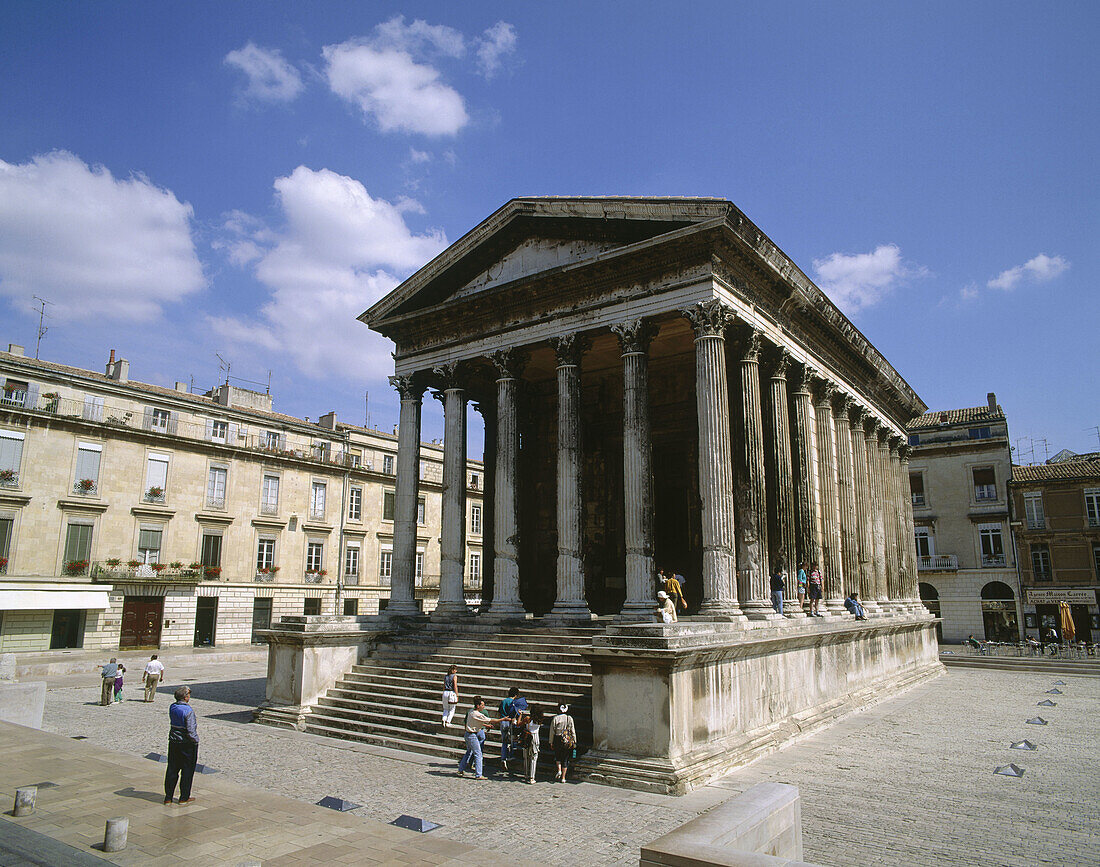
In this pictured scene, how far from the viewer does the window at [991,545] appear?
39781mm

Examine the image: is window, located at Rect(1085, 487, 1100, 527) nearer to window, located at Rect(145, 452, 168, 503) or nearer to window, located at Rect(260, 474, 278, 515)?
window, located at Rect(260, 474, 278, 515)

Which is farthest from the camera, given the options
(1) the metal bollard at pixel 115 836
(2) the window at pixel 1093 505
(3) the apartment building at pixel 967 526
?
(3) the apartment building at pixel 967 526

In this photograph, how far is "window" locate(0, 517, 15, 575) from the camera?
2819 centimetres

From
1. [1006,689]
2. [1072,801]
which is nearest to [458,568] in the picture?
[1072,801]

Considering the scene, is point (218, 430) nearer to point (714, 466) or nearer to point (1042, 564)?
point (714, 466)

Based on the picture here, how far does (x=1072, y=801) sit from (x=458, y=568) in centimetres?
1315

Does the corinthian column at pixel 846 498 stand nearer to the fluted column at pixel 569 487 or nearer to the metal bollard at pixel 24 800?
the fluted column at pixel 569 487

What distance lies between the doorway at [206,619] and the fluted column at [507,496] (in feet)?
72.3

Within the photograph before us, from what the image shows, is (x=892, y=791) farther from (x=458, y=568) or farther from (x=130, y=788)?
(x=458, y=568)

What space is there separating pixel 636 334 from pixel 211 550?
2672cm

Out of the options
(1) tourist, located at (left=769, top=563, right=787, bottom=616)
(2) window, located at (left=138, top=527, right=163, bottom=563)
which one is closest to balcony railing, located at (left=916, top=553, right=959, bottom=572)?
(1) tourist, located at (left=769, top=563, right=787, bottom=616)

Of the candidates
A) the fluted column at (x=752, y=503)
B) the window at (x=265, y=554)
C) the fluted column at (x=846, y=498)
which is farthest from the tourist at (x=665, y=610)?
the window at (x=265, y=554)

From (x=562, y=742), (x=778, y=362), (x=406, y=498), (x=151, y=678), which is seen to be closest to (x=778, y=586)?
(x=778, y=362)

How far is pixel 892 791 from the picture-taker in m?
9.84
